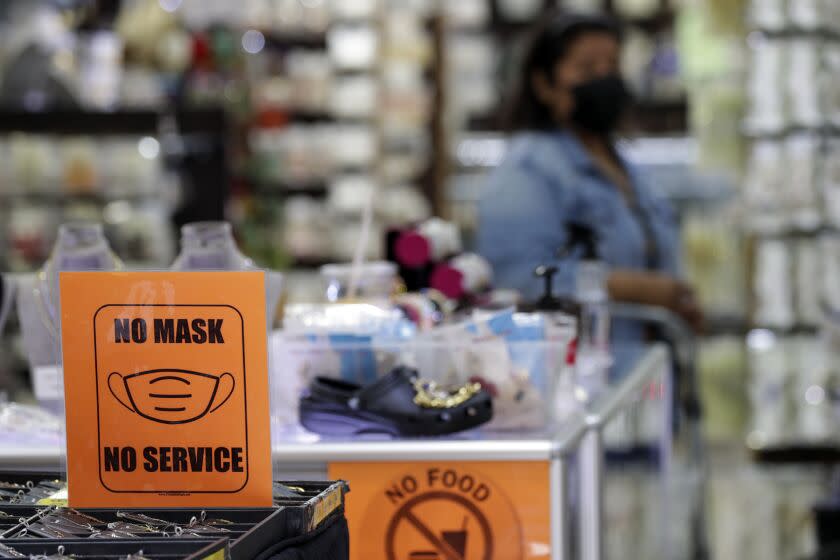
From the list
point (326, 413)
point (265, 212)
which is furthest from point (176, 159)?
point (326, 413)

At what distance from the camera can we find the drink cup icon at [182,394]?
1.40 metres

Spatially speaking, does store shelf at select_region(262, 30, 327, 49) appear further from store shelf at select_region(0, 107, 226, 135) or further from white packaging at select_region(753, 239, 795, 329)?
white packaging at select_region(753, 239, 795, 329)

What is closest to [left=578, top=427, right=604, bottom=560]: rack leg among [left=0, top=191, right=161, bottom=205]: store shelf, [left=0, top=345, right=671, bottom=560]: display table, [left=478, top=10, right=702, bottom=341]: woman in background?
[left=0, top=345, right=671, bottom=560]: display table

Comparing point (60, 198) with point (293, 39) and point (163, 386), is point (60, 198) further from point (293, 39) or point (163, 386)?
point (163, 386)

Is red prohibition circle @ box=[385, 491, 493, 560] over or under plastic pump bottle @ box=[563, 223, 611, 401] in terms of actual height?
under

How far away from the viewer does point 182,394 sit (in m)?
1.40

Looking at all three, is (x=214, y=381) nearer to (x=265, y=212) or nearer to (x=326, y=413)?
(x=326, y=413)

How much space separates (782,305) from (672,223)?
2.81 meters

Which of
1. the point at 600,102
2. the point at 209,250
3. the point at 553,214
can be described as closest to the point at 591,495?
the point at 209,250

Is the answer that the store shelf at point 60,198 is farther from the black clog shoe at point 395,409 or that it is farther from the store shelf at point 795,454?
the black clog shoe at point 395,409

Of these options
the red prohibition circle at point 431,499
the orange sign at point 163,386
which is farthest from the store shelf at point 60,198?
the orange sign at point 163,386

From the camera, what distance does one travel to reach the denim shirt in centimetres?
347

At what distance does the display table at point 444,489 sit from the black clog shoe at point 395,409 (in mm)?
22

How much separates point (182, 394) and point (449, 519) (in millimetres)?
547
